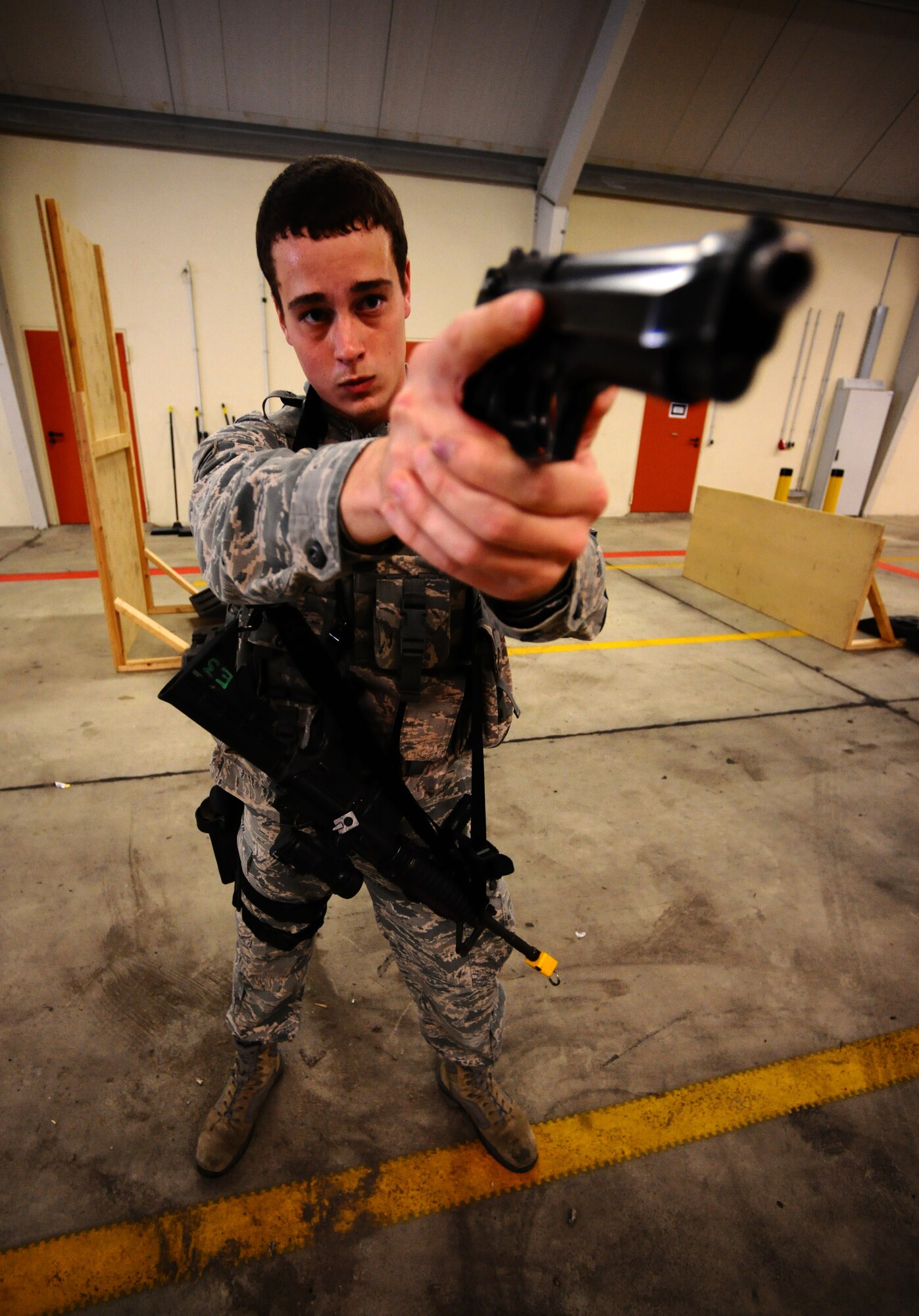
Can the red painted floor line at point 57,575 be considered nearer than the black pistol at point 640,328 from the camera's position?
No

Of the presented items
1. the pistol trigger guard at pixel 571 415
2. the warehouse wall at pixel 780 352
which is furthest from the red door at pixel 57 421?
the pistol trigger guard at pixel 571 415

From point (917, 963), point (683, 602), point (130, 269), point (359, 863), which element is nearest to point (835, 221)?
point (683, 602)

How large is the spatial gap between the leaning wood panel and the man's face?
4202 mm

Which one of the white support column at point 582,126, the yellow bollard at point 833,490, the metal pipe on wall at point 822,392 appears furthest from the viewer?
the metal pipe on wall at point 822,392

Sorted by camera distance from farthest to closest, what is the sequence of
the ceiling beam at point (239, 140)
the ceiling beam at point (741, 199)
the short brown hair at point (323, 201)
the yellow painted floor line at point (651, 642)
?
the ceiling beam at point (741, 199) < the ceiling beam at point (239, 140) < the yellow painted floor line at point (651, 642) < the short brown hair at point (323, 201)

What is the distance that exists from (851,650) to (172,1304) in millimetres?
4930

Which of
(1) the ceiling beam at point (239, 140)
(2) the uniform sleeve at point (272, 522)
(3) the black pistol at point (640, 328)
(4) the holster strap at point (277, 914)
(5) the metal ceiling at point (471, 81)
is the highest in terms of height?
(5) the metal ceiling at point (471, 81)

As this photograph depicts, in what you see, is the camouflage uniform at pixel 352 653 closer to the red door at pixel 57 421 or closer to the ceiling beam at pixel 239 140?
the red door at pixel 57 421

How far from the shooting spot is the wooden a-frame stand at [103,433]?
2965mm

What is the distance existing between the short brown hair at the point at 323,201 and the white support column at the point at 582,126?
4641mm

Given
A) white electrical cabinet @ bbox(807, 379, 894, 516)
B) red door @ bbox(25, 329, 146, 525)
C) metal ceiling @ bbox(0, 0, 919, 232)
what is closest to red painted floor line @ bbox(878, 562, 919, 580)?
white electrical cabinet @ bbox(807, 379, 894, 516)

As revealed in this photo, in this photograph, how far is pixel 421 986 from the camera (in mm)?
1457

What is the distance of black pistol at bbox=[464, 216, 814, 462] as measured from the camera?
0.36 metres

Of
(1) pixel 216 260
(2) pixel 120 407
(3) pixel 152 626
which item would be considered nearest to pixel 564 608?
(3) pixel 152 626
